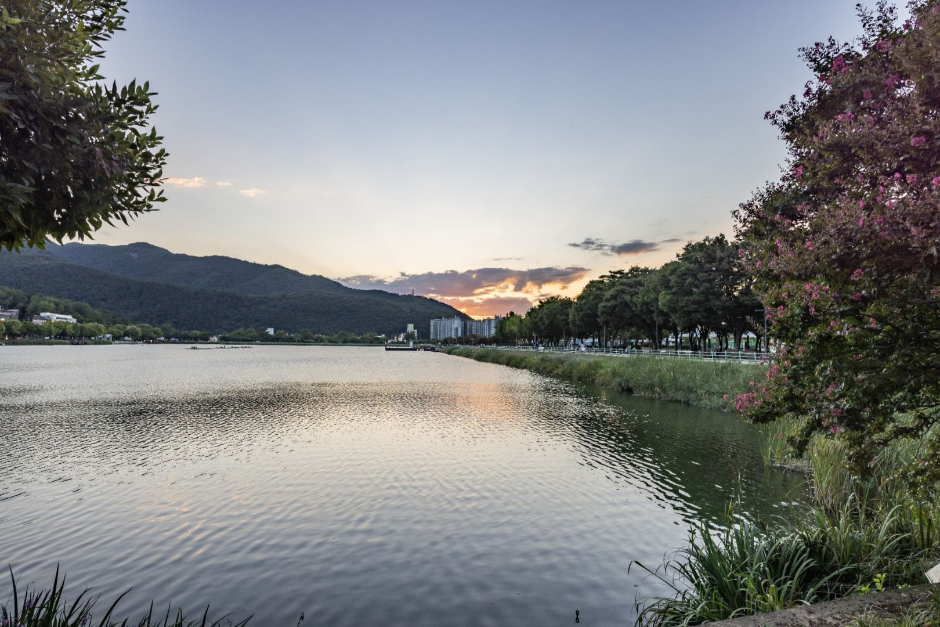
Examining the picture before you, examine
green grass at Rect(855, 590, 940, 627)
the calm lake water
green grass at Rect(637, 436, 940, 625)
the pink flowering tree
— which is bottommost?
the calm lake water

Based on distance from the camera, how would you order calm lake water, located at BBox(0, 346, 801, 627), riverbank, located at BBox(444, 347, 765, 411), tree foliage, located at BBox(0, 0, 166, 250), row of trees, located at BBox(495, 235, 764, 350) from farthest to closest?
row of trees, located at BBox(495, 235, 764, 350)
riverbank, located at BBox(444, 347, 765, 411)
calm lake water, located at BBox(0, 346, 801, 627)
tree foliage, located at BBox(0, 0, 166, 250)

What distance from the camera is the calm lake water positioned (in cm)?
952

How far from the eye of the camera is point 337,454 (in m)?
21.3

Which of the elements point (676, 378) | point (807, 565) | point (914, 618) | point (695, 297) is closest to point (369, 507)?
point (807, 565)

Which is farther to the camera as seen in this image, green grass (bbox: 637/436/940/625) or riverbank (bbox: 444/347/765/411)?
riverbank (bbox: 444/347/765/411)

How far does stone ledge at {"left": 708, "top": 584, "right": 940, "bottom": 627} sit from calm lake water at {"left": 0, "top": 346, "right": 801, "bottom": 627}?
3.15 metres

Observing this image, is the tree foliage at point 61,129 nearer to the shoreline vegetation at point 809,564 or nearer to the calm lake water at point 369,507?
the calm lake water at point 369,507

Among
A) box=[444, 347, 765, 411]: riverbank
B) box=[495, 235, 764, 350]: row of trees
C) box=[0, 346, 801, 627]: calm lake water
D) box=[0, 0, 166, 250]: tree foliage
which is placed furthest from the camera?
box=[495, 235, 764, 350]: row of trees

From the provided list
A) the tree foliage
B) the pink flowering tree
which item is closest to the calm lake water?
the pink flowering tree

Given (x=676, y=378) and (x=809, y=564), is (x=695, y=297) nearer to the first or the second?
(x=676, y=378)

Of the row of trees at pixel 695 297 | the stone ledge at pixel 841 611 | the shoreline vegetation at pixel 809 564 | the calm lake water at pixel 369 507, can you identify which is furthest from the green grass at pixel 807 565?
the row of trees at pixel 695 297

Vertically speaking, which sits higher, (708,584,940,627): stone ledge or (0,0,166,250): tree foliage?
(0,0,166,250): tree foliage

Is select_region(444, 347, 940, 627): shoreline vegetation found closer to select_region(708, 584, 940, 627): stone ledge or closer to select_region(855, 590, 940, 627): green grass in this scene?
select_region(855, 590, 940, 627): green grass

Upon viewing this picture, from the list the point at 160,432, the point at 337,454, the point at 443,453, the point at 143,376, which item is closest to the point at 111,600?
the point at 337,454
